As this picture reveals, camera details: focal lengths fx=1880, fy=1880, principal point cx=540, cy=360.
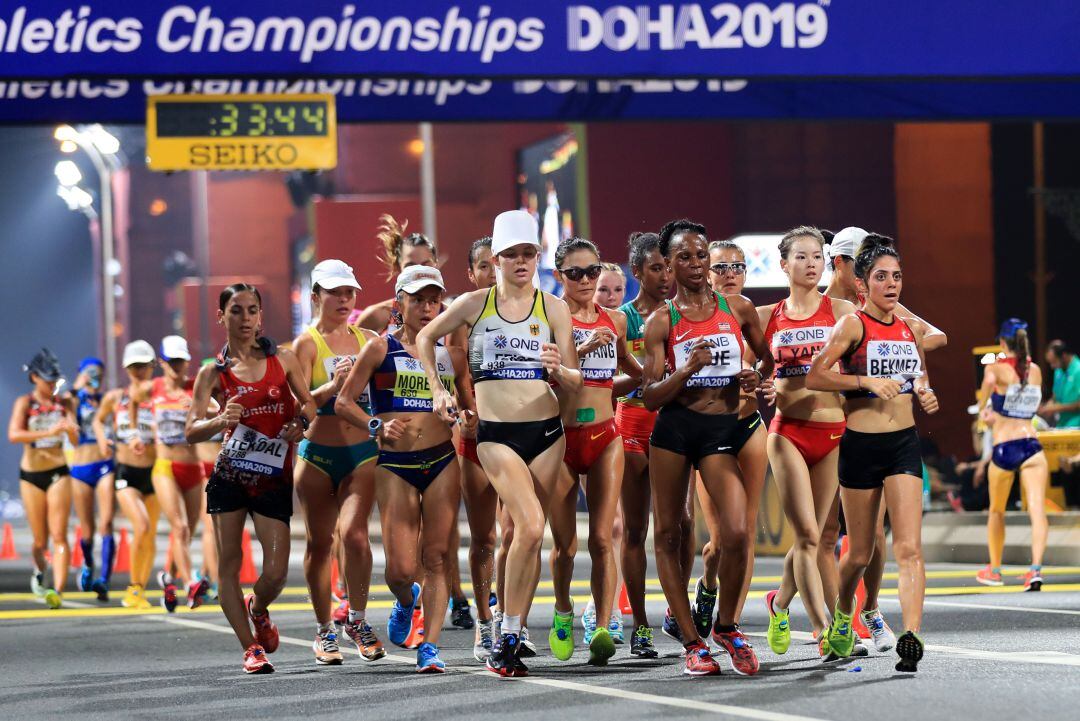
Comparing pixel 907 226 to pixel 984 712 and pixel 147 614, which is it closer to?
pixel 147 614

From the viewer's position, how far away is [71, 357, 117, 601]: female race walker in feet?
59.6

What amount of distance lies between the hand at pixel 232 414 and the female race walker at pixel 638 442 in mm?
2325

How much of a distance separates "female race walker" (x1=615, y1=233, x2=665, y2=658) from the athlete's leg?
1768 millimetres

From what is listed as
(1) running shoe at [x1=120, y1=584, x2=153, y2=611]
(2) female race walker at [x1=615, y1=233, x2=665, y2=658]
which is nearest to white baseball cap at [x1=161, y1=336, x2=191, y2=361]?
(1) running shoe at [x1=120, y1=584, x2=153, y2=611]

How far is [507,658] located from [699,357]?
1923 millimetres

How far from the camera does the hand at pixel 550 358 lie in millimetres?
10102

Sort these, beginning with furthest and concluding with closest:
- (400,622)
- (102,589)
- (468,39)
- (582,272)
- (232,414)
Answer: (102,589) < (468,39) < (400,622) < (582,272) < (232,414)

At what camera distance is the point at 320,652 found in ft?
37.8

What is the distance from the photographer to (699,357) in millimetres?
10047

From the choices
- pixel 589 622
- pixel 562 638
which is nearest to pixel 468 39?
pixel 589 622

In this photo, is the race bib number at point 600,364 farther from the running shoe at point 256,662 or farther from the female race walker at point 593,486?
the running shoe at point 256,662

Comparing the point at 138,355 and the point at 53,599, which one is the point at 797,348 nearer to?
the point at 138,355

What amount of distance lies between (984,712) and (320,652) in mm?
4499

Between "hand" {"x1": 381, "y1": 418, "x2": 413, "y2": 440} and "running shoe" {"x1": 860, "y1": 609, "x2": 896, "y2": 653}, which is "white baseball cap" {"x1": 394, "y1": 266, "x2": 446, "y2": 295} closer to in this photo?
"hand" {"x1": 381, "y1": 418, "x2": 413, "y2": 440}
